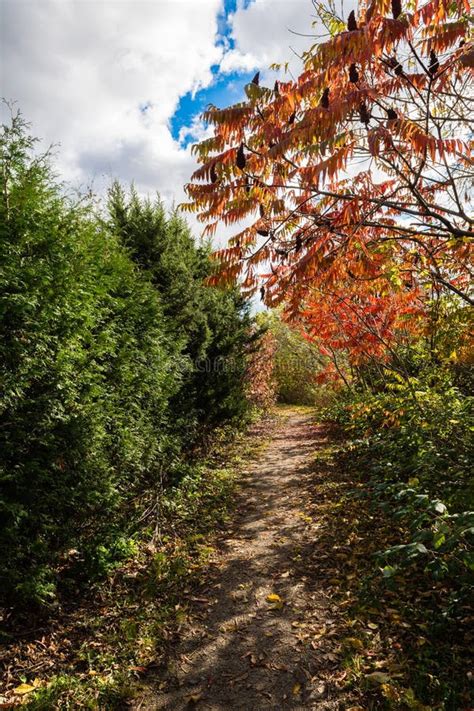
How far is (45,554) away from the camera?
3.52 metres

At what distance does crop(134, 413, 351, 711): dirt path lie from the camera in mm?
2725

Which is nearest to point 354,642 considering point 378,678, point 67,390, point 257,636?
point 378,678

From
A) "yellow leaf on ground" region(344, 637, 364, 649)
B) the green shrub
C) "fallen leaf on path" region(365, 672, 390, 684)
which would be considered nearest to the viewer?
"fallen leaf on path" region(365, 672, 390, 684)

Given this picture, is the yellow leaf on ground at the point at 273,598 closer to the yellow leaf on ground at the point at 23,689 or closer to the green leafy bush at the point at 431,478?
the green leafy bush at the point at 431,478

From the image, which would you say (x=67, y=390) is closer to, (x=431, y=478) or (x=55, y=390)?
(x=55, y=390)

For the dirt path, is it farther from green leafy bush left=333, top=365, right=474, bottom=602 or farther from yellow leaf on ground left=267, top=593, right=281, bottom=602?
green leafy bush left=333, top=365, right=474, bottom=602

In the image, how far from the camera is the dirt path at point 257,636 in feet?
8.94

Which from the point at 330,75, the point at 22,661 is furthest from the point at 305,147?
the point at 22,661

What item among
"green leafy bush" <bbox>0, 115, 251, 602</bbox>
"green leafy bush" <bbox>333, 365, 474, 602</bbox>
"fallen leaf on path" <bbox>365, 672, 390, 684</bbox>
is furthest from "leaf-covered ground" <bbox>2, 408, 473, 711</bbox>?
"green leafy bush" <bbox>0, 115, 251, 602</bbox>

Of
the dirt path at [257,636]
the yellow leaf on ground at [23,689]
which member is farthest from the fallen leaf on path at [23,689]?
the dirt path at [257,636]

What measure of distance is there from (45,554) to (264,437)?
1035 centimetres

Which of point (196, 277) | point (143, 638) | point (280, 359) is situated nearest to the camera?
point (143, 638)

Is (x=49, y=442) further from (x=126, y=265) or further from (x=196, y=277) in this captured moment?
(x=196, y=277)

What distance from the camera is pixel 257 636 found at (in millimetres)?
3330
